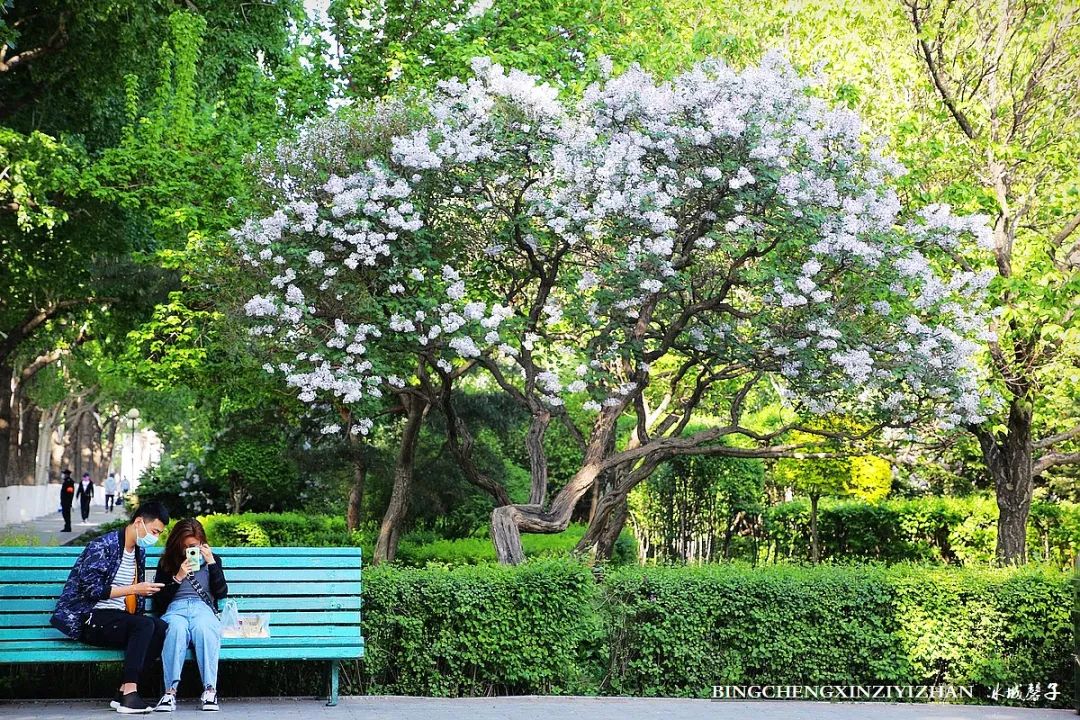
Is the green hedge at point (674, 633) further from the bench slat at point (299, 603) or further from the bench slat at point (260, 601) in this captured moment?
the bench slat at point (260, 601)

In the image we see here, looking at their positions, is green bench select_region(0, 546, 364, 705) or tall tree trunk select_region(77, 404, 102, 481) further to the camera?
tall tree trunk select_region(77, 404, 102, 481)

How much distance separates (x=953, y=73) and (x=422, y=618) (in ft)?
31.7

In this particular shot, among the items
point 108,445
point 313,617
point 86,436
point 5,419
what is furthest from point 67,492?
point 108,445

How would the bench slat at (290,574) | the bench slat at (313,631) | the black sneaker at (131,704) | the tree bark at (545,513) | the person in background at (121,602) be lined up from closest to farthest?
the black sneaker at (131,704)
the person in background at (121,602)
the bench slat at (313,631)
the bench slat at (290,574)
the tree bark at (545,513)

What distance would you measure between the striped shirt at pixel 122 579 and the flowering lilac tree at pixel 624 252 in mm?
3740

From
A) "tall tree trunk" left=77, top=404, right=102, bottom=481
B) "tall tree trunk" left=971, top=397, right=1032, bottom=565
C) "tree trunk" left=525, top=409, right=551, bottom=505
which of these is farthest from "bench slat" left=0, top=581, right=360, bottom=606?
"tall tree trunk" left=77, top=404, right=102, bottom=481

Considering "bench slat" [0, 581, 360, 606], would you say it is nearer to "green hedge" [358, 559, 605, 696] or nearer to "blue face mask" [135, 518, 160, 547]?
"green hedge" [358, 559, 605, 696]

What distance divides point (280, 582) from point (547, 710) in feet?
6.68

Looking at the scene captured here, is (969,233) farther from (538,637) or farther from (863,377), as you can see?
(538,637)

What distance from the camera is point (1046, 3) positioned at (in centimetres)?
1351

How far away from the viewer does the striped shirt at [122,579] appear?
7.75 meters

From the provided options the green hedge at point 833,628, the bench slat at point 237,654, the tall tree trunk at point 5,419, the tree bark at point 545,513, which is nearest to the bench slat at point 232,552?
the bench slat at point 237,654

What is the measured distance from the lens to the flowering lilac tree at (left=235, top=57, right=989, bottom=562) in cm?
1092

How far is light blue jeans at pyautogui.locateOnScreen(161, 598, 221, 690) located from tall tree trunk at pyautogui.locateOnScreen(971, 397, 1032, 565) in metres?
8.96
